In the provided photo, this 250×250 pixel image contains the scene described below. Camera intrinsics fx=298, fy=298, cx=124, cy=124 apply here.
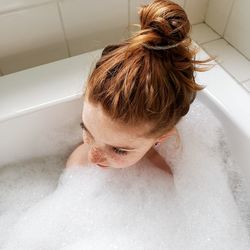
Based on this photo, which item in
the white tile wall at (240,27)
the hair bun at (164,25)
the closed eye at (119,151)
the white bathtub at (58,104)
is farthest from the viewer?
the white tile wall at (240,27)

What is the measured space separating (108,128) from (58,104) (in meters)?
0.27

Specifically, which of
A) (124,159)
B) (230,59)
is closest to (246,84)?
(230,59)

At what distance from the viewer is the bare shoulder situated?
3.10 feet

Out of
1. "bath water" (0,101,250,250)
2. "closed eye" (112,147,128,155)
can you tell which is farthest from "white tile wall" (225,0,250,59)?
"closed eye" (112,147,128,155)

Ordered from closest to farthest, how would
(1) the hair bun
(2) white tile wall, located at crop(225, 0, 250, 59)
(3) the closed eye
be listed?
1. (1) the hair bun
2. (3) the closed eye
3. (2) white tile wall, located at crop(225, 0, 250, 59)

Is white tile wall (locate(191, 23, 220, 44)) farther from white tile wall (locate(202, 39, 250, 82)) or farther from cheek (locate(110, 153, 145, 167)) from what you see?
cheek (locate(110, 153, 145, 167))

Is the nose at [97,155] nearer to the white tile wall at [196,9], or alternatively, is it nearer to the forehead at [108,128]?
the forehead at [108,128]

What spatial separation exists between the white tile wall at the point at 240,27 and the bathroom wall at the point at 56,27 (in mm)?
158

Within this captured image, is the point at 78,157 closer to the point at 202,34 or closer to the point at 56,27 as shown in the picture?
the point at 56,27

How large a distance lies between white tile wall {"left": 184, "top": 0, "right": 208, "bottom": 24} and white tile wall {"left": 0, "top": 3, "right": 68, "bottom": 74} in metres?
0.47

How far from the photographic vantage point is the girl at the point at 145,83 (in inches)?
20.8

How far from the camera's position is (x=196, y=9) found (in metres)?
1.08

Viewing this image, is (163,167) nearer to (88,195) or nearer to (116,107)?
(88,195)

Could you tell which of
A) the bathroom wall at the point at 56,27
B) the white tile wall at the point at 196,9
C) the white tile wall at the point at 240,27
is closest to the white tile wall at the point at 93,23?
the bathroom wall at the point at 56,27
